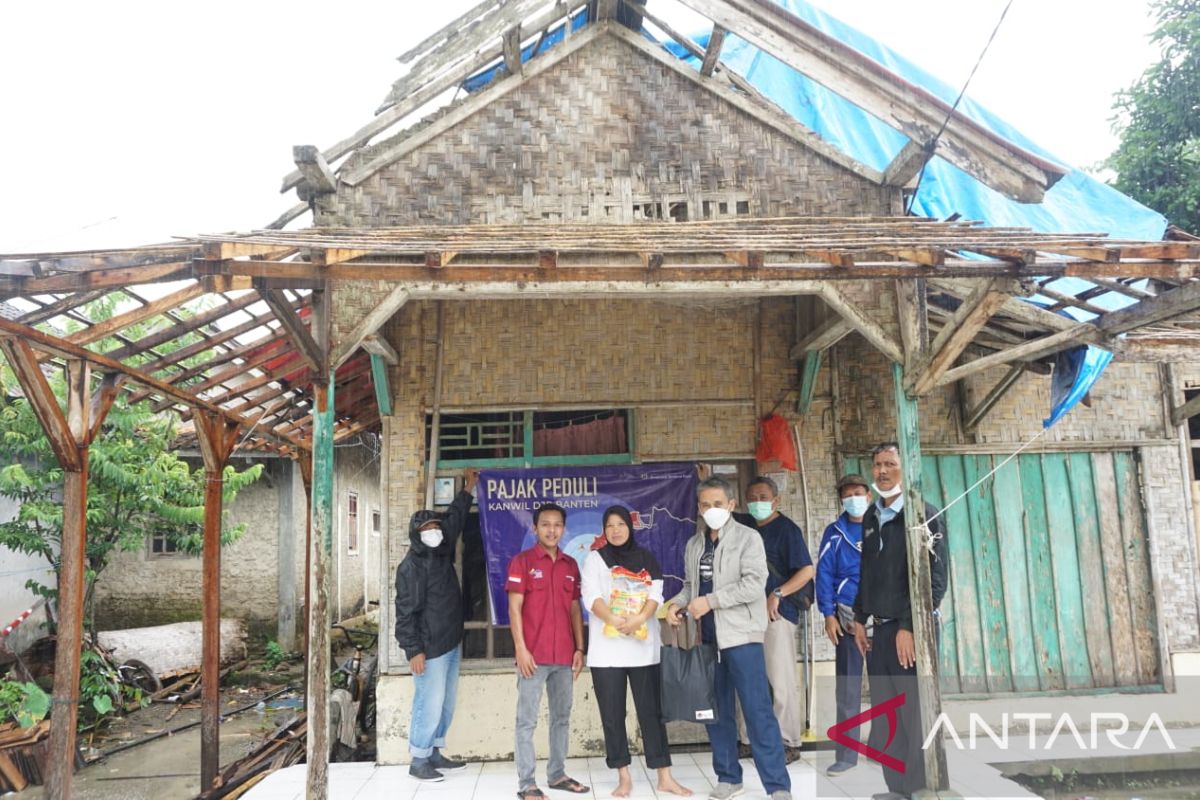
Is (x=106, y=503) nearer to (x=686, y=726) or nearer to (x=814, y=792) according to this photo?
(x=686, y=726)

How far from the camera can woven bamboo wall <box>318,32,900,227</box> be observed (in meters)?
5.66

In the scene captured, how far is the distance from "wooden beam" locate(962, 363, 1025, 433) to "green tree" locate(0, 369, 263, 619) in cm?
744

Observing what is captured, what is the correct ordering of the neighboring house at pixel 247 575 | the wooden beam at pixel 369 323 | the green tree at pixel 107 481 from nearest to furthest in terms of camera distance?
the wooden beam at pixel 369 323, the green tree at pixel 107 481, the neighboring house at pixel 247 575

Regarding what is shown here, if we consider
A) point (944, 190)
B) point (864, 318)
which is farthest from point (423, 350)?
point (944, 190)

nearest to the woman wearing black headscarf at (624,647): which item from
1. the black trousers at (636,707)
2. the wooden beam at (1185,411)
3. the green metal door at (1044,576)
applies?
the black trousers at (636,707)

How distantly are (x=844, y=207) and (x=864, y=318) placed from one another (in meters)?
1.16

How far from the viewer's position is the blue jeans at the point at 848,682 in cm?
512

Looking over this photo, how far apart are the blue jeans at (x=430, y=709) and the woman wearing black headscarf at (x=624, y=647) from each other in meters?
1.24

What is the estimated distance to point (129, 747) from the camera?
7.59 metres

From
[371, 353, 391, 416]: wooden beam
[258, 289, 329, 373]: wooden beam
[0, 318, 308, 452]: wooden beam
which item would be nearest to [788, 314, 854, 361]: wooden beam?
[371, 353, 391, 416]: wooden beam

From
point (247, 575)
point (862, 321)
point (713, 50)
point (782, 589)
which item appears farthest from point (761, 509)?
point (247, 575)

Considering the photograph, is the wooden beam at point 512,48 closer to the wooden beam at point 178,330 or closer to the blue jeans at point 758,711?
the wooden beam at point 178,330

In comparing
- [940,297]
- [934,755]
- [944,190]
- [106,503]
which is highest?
[944,190]

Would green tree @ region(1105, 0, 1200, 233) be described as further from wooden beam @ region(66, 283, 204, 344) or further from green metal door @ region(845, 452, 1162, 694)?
wooden beam @ region(66, 283, 204, 344)
